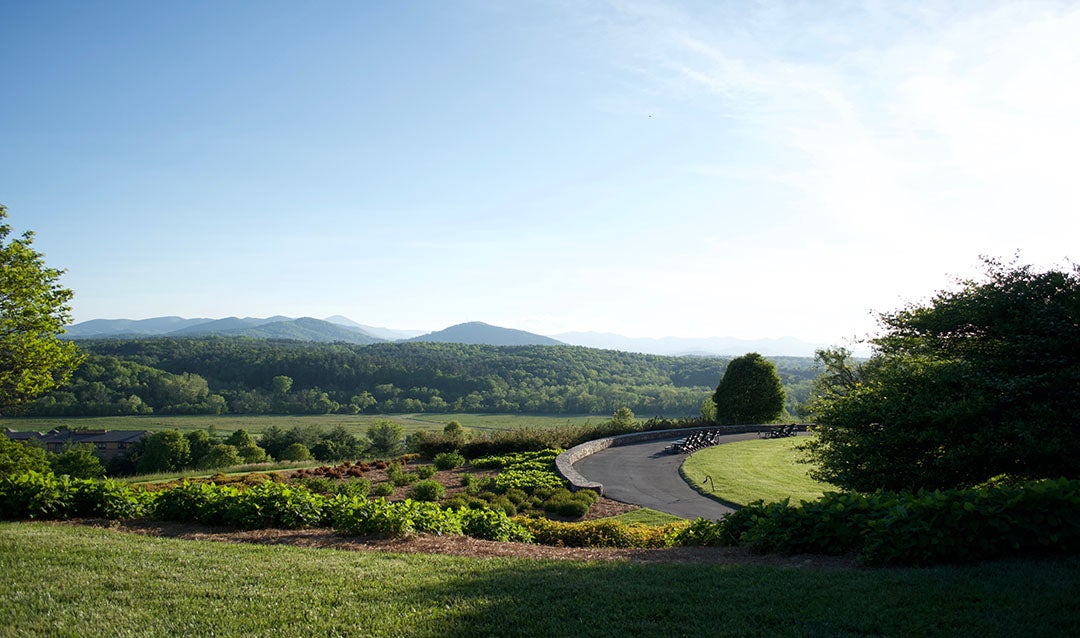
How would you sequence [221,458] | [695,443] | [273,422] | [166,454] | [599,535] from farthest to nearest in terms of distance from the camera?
[273,422] < [166,454] < [221,458] < [695,443] < [599,535]

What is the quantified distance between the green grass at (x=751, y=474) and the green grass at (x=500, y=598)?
31.1 ft

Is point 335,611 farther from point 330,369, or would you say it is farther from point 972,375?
point 330,369

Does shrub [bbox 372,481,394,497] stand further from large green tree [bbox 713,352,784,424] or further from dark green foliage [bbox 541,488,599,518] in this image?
large green tree [bbox 713,352,784,424]

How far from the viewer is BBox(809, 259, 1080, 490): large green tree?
26.5 feet

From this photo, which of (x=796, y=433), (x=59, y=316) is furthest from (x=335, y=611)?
(x=796, y=433)

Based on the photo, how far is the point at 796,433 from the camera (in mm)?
31266

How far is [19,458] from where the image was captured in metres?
9.99

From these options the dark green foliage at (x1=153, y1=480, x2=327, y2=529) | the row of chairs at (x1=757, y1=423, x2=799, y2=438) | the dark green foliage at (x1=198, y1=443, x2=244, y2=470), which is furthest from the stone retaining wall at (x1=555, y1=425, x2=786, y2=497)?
the dark green foliage at (x1=198, y1=443, x2=244, y2=470)

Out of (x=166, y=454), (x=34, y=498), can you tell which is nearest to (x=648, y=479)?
(x=34, y=498)

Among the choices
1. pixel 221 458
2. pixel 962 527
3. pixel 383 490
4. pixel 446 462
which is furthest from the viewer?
pixel 221 458

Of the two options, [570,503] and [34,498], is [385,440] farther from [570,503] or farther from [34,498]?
[34,498]

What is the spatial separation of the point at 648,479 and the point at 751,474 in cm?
352

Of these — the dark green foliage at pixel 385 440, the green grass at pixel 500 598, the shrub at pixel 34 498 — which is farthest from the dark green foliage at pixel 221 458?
the green grass at pixel 500 598

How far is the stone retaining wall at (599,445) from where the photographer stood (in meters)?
16.7
